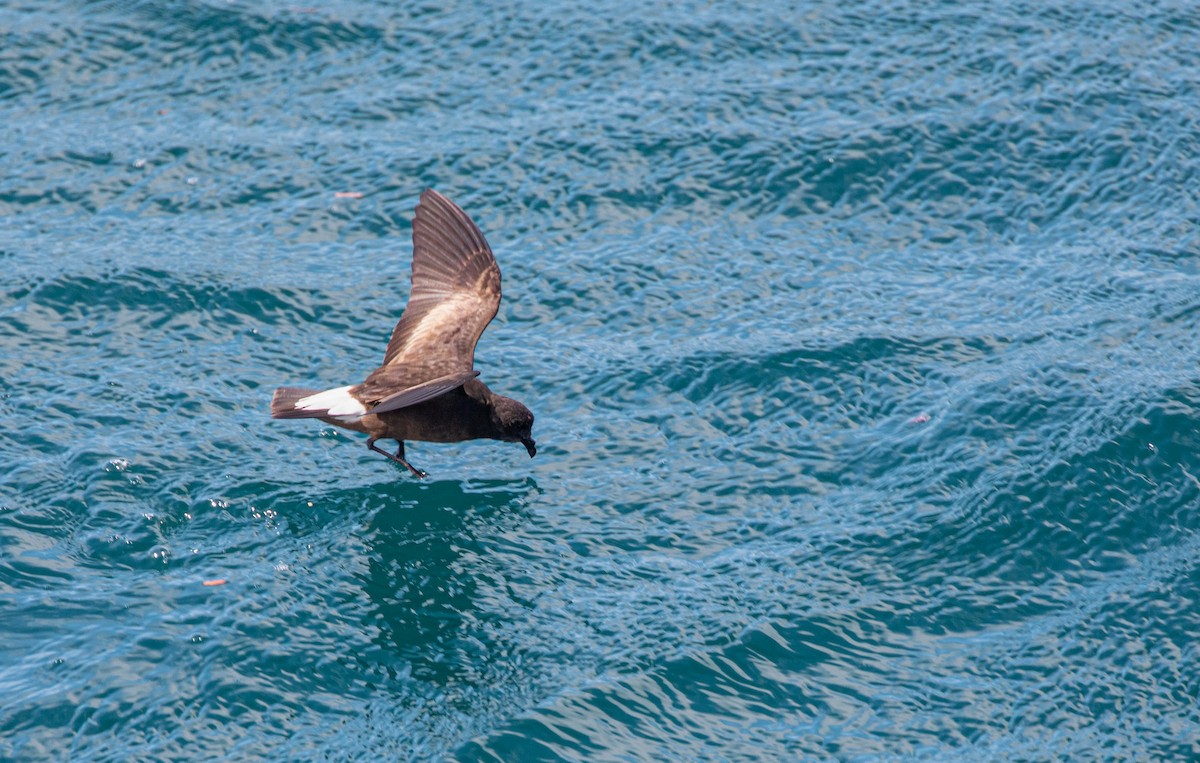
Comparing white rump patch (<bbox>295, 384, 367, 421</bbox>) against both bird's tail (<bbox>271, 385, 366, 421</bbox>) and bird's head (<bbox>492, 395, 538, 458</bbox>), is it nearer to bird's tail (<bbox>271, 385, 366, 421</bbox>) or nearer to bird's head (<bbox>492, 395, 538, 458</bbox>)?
bird's tail (<bbox>271, 385, 366, 421</bbox>)

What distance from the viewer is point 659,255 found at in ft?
38.1

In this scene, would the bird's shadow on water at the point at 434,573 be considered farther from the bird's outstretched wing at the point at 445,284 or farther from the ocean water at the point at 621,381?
the bird's outstretched wing at the point at 445,284

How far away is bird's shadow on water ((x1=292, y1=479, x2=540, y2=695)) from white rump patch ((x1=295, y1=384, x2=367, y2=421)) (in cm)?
76

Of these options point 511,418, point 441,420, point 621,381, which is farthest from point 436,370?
point 621,381

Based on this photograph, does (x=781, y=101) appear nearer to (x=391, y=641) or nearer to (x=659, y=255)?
(x=659, y=255)

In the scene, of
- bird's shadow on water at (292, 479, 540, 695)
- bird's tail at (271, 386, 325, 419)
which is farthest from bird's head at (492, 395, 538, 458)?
bird's tail at (271, 386, 325, 419)

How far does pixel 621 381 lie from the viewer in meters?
10.4

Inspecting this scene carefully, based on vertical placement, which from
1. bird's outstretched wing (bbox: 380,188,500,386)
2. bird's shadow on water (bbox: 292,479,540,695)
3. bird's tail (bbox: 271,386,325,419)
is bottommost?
bird's shadow on water (bbox: 292,479,540,695)

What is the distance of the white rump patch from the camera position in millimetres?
8617

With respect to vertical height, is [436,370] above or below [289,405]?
above

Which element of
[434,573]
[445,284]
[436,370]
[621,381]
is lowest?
[434,573]

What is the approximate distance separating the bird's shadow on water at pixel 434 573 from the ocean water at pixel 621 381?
1.4 inches

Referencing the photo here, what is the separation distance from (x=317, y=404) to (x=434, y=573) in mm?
1360

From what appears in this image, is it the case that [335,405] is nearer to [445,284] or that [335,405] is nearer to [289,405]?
[289,405]
